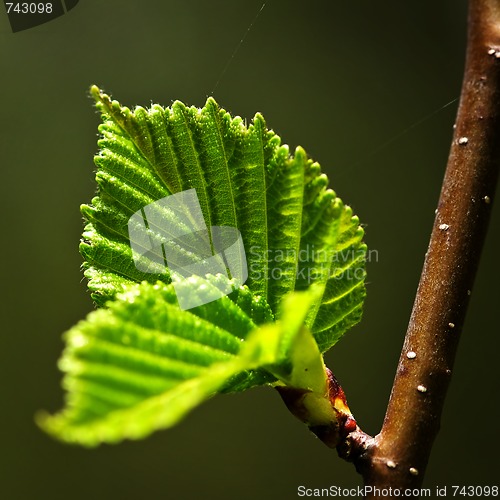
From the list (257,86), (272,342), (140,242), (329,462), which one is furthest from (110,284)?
(329,462)

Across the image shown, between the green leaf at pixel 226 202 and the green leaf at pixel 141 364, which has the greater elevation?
the green leaf at pixel 226 202

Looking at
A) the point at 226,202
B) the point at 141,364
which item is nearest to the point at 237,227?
the point at 226,202

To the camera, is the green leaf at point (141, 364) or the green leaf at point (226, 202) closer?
the green leaf at point (141, 364)

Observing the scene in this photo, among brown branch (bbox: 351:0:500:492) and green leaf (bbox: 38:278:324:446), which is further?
brown branch (bbox: 351:0:500:492)

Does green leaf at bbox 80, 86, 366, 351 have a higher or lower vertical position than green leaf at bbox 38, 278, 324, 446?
higher

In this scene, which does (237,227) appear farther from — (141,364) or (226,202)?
(141,364)
